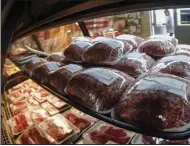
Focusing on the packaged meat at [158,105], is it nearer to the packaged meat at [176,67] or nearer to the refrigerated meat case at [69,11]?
the refrigerated meat case at [69,11]

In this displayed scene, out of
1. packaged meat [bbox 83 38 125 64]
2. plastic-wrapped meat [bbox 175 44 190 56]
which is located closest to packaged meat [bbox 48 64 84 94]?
packaged meat [bbox 83 38 125 64]

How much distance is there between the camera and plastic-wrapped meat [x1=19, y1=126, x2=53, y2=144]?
1333 millimetres

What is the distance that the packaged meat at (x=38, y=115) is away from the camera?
151 centimetres

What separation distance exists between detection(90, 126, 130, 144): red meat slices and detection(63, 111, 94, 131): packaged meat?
10 centimetres

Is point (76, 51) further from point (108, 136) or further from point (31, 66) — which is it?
point (108, 136)

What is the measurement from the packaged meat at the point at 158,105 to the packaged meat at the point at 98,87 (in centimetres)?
5

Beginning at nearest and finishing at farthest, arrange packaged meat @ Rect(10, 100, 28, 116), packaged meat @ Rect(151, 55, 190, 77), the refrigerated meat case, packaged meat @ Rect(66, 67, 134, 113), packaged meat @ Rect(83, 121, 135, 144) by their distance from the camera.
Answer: the refrigerated meat case < packaged meat @ Rect(66, 67, 134, 113) < packaged meat @ Rect(151, 55, 190, 77) < packaged meat @ Rect(83, 121, 135, 144) < packaged meat @ Rect(10, 100, 28, 116)

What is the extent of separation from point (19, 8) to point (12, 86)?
3.52 ft

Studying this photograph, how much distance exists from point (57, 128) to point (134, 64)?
1.95 ft

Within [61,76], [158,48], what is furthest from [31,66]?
[158,48]

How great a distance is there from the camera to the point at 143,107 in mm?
815

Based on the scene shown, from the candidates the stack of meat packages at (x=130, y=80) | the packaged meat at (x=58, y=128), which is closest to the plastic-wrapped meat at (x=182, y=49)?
the stack of meat packages at (x=130, y=80)

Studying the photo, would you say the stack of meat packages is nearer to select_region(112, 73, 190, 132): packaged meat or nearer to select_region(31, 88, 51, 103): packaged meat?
select_region(112, 73, 190, 132): packaged meat

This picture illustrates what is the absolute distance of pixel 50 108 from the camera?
1602 millimetres
